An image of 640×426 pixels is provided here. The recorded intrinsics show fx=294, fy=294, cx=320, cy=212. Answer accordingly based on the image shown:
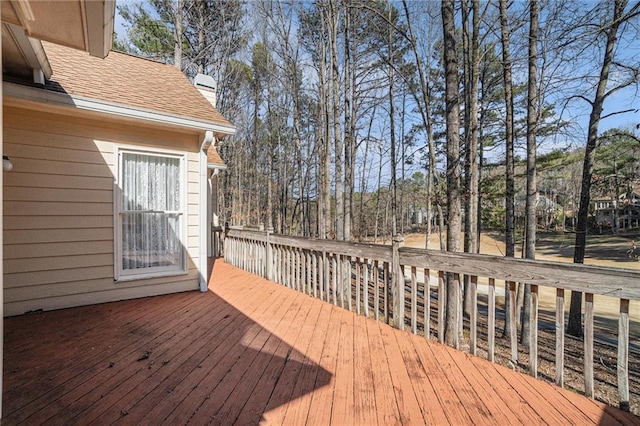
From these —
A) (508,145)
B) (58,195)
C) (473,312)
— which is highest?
(508,145)

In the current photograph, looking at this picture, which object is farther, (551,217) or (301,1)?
(551,217)

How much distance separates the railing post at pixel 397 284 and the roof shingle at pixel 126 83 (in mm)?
3095

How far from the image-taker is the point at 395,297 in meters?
3.14

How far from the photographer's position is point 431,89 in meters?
9.62

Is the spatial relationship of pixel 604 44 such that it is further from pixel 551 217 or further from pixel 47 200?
pixel 551 217

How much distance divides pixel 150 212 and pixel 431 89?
910 cm

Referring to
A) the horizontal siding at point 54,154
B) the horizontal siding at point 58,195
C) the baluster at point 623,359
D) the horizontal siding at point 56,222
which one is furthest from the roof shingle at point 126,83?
the baluster at point 623,359

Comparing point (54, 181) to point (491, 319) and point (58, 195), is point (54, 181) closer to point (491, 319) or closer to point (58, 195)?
point (58, 195)

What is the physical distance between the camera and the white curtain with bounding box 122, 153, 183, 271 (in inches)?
156

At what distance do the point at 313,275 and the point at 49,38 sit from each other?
3.54 metres

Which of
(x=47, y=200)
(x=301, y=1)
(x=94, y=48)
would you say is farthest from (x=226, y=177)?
(x=94, y=48)

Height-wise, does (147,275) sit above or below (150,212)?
below

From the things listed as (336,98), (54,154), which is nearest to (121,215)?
(54,154)

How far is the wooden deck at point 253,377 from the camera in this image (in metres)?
1.80
